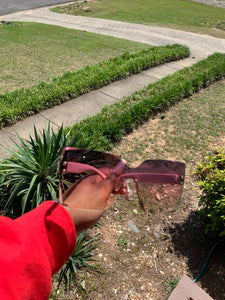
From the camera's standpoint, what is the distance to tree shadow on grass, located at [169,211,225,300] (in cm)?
232

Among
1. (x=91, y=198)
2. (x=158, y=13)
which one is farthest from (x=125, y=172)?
(x=158, y=13)

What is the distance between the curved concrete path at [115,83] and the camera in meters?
4.19

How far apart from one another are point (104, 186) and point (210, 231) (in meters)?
1.85

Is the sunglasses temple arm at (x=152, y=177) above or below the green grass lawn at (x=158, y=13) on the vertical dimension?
below

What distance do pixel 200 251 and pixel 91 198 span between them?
6.37 feet

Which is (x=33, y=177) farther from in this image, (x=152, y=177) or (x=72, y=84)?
(x=72, y=84)

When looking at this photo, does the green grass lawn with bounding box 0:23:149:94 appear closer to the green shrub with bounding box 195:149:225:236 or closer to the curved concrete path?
the curved concrete path

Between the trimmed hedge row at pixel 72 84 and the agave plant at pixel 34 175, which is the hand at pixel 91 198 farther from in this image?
the trimmed hedge row at pixel 72 84

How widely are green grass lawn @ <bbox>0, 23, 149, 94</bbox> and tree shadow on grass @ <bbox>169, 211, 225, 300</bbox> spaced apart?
4397mm

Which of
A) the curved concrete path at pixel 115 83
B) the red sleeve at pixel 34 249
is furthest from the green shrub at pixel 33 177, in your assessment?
the red sleeve at pixel 34 249

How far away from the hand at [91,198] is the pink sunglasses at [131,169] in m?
0.04

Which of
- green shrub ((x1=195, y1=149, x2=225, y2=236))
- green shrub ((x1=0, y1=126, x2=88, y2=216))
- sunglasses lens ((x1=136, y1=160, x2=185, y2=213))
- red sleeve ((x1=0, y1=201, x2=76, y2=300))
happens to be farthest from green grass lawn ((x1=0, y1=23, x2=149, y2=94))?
red sleeve ((x1=0, y1=201, x2=76, y2=300))

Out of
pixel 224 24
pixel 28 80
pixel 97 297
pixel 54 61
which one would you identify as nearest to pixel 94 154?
pixel 97 297

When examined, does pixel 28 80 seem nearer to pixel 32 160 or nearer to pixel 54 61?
pixel 54 61
